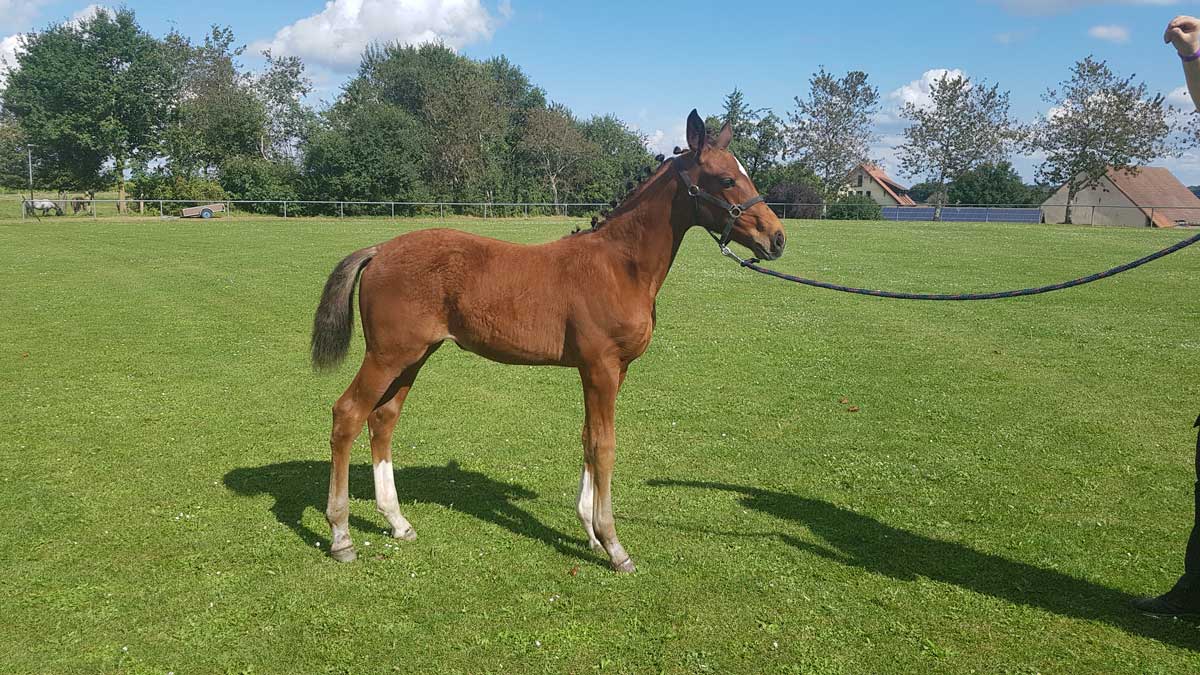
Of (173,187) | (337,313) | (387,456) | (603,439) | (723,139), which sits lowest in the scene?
(387,456)

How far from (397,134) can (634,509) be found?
54.3 m

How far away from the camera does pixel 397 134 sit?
181ft

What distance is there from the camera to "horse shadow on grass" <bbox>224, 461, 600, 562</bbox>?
5.66m

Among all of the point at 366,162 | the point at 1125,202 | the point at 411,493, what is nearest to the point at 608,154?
the point at 366,162

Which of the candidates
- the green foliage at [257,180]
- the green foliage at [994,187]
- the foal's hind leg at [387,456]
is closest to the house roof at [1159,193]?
the green foliage at [994,187]

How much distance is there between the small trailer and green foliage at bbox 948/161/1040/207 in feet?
212

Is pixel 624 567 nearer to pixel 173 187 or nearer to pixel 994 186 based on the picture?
pixel 173 187

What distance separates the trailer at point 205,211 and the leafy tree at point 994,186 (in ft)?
212

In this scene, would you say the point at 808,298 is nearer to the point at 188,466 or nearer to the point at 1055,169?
the point at 188,466

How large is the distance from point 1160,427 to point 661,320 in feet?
27.7

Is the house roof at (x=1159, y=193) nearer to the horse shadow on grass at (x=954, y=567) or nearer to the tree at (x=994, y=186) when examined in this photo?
the tree at (x=994, y=186)

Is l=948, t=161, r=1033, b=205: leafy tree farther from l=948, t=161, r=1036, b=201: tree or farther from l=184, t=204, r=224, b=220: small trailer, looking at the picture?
l=184, t=204, r=224, b=220: small trailer

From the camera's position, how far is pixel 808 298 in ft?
59.6

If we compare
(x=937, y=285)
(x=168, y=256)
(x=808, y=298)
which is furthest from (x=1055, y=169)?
(x=168, y=256)
